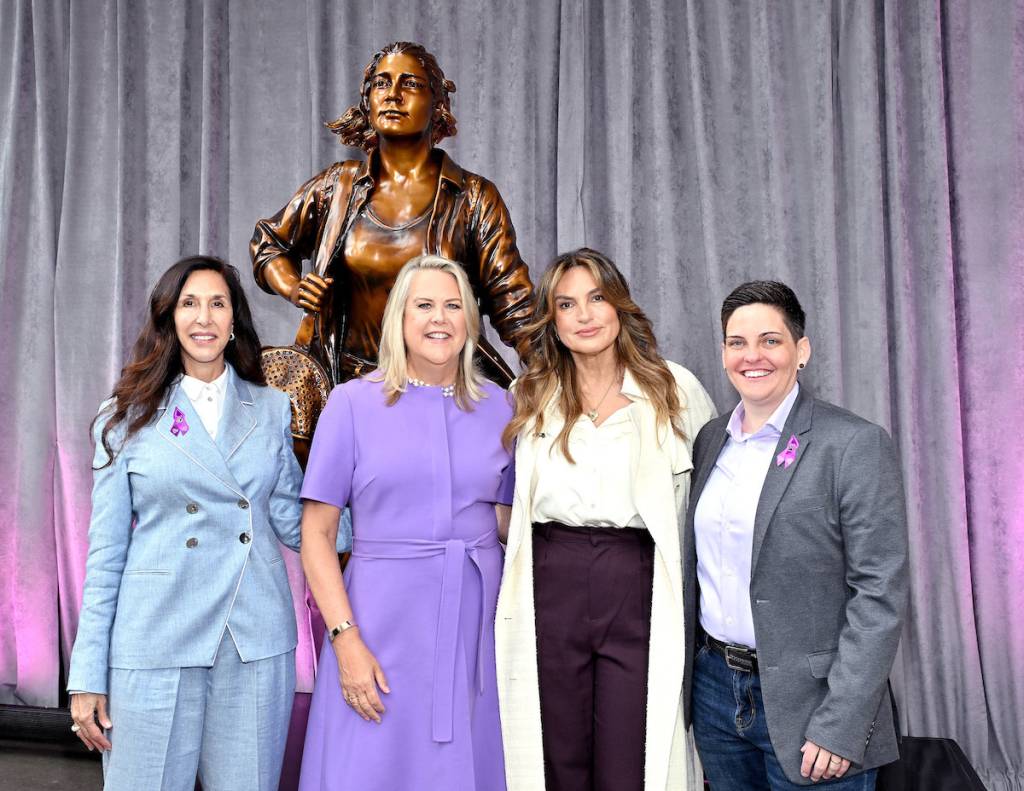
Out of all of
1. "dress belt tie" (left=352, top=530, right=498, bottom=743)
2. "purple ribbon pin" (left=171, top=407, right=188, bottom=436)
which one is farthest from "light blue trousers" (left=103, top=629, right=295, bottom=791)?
"purple ribbon pin" (left=171, top=407, right=188, bottom=436)

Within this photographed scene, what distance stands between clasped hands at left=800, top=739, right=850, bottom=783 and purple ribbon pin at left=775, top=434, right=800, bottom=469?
490 mm

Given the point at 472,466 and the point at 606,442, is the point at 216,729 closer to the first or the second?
the point at 472,466

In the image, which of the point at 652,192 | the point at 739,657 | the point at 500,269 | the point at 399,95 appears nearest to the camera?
the point at 739,657

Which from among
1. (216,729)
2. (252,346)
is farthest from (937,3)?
(216,729)

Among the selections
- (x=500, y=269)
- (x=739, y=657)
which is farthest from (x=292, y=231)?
(x=739, y=657)

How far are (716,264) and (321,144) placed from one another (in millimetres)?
1838

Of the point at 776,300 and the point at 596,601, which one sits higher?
the point at 776,300

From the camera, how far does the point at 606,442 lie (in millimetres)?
1924

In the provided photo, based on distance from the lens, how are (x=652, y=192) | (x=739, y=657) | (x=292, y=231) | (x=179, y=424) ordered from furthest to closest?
(x=652, y=192) → (x=292, y=231) → (x=179, y=424) → (x=739, y=657)

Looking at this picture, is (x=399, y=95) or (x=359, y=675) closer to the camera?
(x=359, y=675)

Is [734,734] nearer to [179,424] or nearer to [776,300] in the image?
[776,300]

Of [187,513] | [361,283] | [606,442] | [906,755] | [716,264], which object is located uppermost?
[716,264]

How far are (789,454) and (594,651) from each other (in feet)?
1.87

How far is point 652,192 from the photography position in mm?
3738
